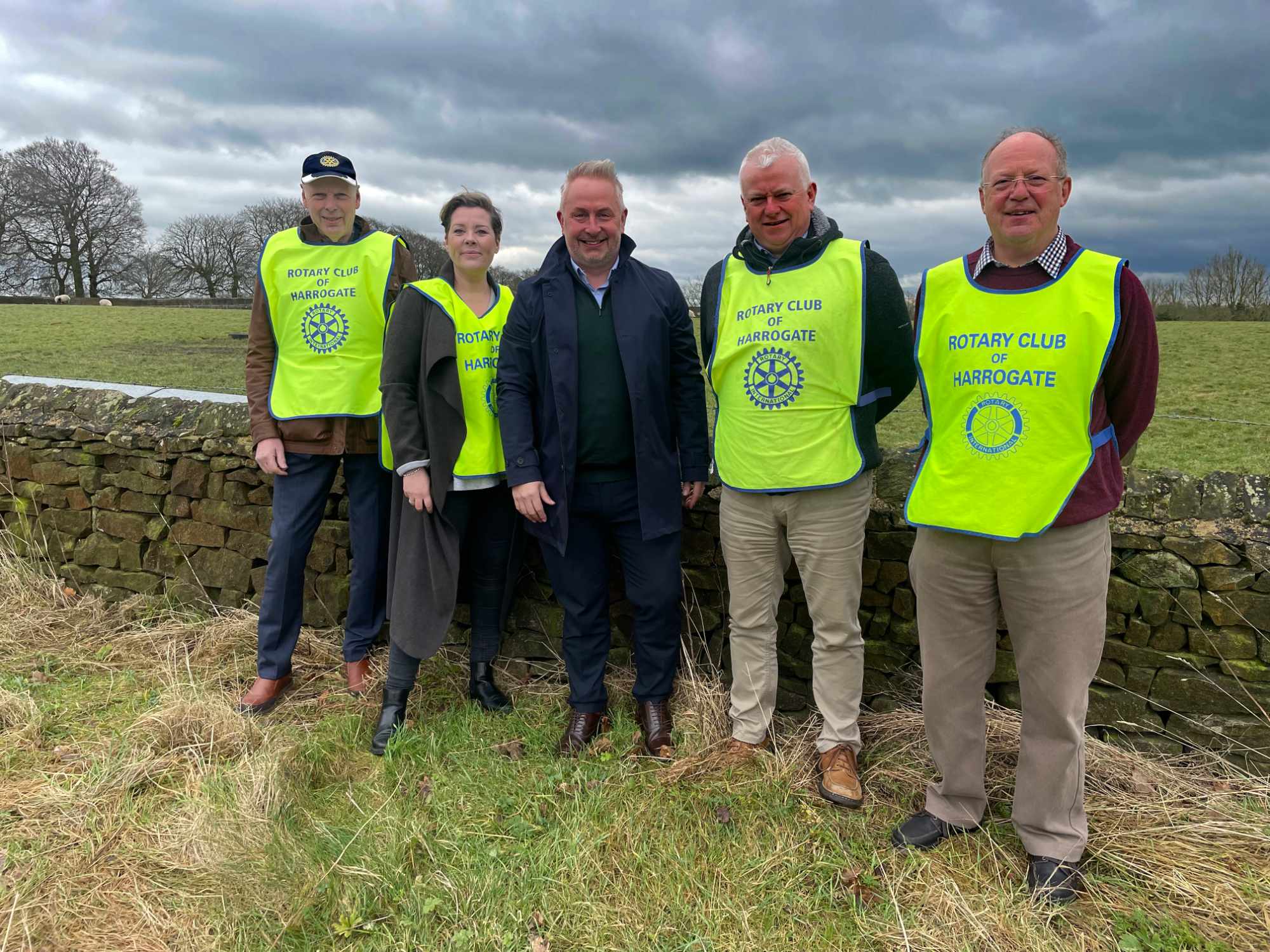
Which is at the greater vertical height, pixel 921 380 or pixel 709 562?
pixel 921 380

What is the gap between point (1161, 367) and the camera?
46.3 feet

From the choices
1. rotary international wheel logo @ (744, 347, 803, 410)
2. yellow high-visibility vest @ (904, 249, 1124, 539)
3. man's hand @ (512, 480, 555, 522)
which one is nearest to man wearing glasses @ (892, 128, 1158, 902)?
yellow high-visibility vest @ (904, 249, 1124, 539)

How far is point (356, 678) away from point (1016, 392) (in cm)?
327

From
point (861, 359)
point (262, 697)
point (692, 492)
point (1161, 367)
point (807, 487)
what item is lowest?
point (262, 697)

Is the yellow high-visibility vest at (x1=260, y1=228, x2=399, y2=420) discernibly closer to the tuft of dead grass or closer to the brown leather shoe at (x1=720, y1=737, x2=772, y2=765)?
the tuft of dead grass

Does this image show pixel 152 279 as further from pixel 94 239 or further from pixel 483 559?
pixel 483 559

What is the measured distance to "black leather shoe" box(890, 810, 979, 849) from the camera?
9.22 feet

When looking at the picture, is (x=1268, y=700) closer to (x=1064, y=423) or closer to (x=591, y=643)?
(x=1064, y=423)

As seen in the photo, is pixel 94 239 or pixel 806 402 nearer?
pixel 806 402

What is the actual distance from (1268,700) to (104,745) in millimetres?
4901

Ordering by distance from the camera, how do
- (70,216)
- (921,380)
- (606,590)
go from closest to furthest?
(921,380) → (606,590) → (70,216)

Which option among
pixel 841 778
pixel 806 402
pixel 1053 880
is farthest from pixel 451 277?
pixel 1053 880

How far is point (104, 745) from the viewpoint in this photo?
3.58m

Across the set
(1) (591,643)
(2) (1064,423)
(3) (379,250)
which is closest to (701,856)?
(1) (591,643)
